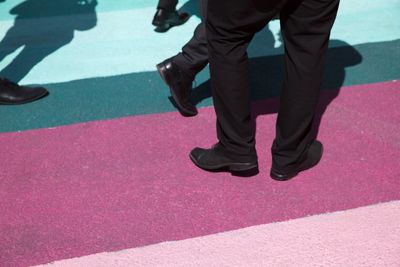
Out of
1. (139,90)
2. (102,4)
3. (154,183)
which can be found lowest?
(102,4)

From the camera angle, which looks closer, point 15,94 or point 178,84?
point 178,84

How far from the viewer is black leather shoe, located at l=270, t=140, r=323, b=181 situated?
311 cm

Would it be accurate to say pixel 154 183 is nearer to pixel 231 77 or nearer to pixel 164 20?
pixel 231 77

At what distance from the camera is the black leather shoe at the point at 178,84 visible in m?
3.74

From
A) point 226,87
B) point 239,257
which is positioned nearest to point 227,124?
point 226,87

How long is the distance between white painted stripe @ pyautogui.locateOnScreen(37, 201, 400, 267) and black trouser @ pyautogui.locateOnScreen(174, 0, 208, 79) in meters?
1.45

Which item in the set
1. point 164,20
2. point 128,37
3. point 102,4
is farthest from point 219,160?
point 102,4

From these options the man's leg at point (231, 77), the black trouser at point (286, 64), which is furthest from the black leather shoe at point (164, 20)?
the black trouser at point (286, 64)

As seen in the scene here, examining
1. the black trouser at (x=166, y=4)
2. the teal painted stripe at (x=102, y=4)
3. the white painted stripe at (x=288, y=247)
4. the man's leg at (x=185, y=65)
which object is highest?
the man's leg at (x=185, y=65)

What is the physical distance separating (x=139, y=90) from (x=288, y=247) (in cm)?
229

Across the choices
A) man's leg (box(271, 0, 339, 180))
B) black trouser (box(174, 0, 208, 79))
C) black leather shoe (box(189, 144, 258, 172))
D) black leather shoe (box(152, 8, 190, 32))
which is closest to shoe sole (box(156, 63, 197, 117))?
black trouser (box(174, 0, 208, 79))

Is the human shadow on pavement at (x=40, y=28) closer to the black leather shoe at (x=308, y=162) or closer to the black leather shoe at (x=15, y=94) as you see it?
A: the black leather shoe at (x=15, y=94)

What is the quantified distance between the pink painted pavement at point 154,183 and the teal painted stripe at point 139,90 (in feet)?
0.61

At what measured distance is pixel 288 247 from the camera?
256 cm
